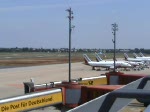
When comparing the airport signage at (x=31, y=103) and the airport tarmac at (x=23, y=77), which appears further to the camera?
the airport tarmac at (x=23, y=77)

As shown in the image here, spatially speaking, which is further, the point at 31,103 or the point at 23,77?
the point at 23,77

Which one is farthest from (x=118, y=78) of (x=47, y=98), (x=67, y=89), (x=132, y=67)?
(x=132, y=67)

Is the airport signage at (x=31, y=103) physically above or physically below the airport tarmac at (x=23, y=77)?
above

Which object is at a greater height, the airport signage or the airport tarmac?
the airport signage

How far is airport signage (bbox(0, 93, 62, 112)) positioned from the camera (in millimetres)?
15119

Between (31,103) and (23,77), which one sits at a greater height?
(31,103)

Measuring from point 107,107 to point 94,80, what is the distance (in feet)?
82.9

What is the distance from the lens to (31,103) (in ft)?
54.2

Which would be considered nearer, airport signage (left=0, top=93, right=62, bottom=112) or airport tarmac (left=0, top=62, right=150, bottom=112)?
airport signage (left=0, top=93, right=62, bottom=112)

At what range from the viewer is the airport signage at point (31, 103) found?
Result: 1512 centimetres

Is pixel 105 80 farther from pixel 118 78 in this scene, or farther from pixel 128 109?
pixel 128 109

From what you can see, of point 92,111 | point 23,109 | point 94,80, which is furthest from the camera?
point 94,80

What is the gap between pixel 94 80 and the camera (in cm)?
2978

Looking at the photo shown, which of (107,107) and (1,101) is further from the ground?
(107,107)
